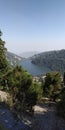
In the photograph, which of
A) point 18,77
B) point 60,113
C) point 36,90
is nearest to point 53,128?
point 60,113

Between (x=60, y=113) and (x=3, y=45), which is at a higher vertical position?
(x=3, y=45)

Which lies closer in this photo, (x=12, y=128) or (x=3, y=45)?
(x=12, y=128)

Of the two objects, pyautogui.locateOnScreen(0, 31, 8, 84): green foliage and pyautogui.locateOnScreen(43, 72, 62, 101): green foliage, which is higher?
pyautogui.locateOnScreen(0, 31, 8, 84): green foliage

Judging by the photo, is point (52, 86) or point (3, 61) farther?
point (52, 86)

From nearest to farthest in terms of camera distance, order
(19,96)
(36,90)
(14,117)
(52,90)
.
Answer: (14,117)
(19,96)
(36,90)
(52,90)

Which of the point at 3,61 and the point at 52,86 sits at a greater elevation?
the point at 3,61

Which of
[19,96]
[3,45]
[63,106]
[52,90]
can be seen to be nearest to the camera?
[63,106]

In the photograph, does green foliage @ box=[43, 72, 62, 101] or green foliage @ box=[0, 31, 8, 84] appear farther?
green foliage @ box=[43, 72, 62, 101]

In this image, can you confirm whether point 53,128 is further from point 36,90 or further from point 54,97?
point 54,97
